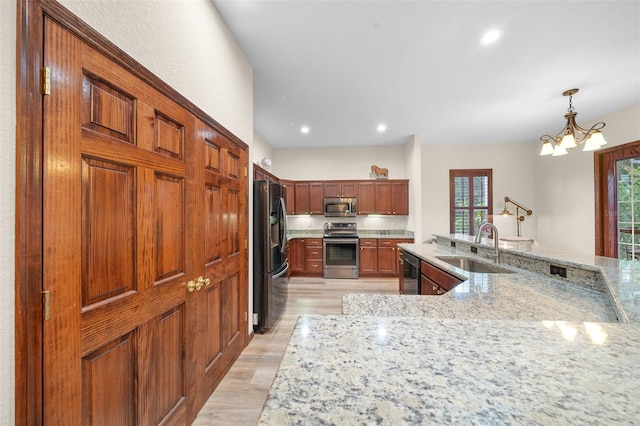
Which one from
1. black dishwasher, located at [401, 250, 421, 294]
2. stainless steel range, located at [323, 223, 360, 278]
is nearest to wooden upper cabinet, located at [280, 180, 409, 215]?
stainless steel range, located at [323, 223, 360, 278]

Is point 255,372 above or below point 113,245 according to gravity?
below

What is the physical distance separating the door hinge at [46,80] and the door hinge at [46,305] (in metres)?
0.63

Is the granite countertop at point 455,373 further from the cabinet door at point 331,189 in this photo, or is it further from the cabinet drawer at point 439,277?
the cabinet door at point 331,189

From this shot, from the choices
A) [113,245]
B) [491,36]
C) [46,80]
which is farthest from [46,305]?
[491,36]

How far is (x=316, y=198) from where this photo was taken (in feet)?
18.4

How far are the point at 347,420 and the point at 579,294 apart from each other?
1.83m

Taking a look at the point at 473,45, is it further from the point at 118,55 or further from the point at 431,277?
the point at 118,55

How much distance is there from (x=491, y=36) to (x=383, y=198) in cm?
350

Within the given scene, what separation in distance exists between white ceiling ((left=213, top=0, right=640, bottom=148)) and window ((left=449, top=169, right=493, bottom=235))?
56.5 inches

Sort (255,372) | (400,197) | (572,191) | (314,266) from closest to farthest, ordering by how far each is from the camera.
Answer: (255,372) < (572,191) < (314,266) < (400,197)

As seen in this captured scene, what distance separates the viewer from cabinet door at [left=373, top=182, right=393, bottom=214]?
5.46 meters

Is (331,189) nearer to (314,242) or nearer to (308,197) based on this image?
(308,197)

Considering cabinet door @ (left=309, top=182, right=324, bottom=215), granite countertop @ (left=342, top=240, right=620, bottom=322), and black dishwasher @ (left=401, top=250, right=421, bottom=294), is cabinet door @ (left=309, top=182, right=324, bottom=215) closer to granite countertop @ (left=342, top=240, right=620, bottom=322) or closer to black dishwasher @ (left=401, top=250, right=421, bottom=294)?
black dishwasher @ (left=401, top=250, right=421, bottom=294)

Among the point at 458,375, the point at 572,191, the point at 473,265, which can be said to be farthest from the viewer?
the point at 572,191
